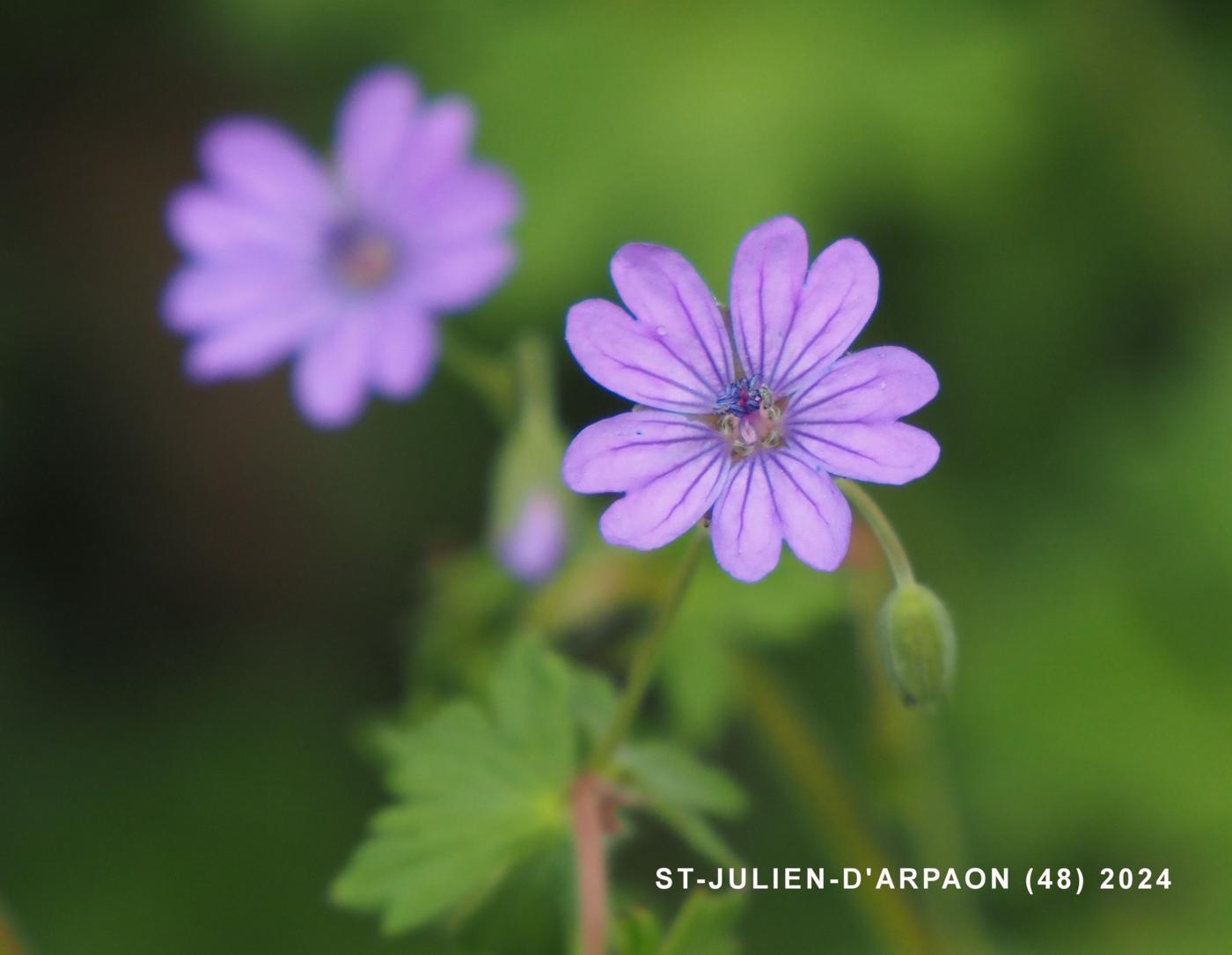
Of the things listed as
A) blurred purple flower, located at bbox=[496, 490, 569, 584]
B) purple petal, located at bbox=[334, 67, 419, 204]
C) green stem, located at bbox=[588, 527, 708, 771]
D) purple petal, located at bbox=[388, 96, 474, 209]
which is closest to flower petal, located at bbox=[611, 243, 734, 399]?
green stem, located at bbox=[588, 527, 708, 771]

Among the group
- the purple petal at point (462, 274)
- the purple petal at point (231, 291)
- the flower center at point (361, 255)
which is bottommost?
the purple petal at point (462, 274)

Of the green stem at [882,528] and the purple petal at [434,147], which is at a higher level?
the purple petal at [434,147]

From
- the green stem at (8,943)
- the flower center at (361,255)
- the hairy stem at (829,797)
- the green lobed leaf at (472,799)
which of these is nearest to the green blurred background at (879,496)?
the hairy stem at (829,797)

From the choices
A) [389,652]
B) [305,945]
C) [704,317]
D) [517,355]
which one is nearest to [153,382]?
[389,652]

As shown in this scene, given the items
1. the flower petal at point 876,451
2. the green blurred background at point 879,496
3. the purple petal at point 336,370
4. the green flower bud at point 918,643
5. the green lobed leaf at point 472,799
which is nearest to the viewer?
the flower petal at point 876,451

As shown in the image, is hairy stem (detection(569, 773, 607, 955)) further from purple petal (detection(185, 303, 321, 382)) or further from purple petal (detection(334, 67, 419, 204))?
purple petal (detection(334, 67, 419, 204))

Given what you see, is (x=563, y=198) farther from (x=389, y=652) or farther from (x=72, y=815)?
(x=72, y=815)

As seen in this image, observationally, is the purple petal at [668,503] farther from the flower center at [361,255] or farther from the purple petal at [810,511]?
the flower center at [361,255]

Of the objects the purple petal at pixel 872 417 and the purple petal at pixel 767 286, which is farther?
the purple petal at pixel 767 286
